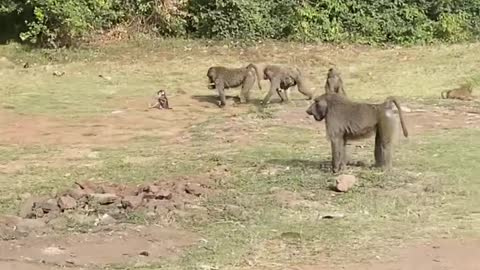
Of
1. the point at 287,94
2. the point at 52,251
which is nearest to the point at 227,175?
the point at 52,251

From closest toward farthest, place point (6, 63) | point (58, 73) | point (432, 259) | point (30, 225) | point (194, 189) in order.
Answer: point (432, 259) → point (30, 225) → point (194, 189) → point (58, 73) → point (6, 63)

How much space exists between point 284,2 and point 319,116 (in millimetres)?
11822

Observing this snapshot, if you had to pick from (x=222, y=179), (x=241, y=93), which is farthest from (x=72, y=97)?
(x=222, y=179)

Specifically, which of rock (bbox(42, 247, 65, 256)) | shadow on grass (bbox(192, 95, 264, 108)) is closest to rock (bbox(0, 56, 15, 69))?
shadow on grass (bbox(192, 95, 264, 108))

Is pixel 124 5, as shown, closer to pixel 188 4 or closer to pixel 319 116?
pixel 188 4

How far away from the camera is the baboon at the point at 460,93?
44.0 feet

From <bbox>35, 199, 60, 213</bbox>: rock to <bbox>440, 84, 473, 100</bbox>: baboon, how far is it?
7.24 meters

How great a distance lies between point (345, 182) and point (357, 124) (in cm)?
70

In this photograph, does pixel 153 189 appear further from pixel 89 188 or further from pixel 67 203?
pixel 67 203

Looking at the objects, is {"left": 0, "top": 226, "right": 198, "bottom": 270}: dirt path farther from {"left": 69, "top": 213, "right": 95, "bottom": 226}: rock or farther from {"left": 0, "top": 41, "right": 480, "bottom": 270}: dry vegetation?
{"left": 69, "top": 213, "right": 95, "bottom": 226}: rock

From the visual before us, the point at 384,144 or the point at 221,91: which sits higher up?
the point at 384,144

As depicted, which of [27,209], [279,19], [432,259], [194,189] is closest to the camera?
[432,259]

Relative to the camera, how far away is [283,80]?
1359 cm

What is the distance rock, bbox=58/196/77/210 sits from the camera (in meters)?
7.57
